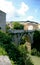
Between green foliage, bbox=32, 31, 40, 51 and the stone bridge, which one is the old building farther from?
green foliage, bbox=32, 31, 40, 51

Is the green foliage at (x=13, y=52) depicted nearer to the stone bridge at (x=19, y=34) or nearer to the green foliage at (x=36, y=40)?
the stone bridge at (x=19, y=34)

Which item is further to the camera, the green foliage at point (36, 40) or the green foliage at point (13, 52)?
the green foliage at point (36, 40)

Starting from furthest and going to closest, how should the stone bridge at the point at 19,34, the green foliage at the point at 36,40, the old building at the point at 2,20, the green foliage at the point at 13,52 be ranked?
the green foliage at the point at 36,40 → the stone bridge at the point at 19,34 → the old building at the point at 2,20 → the green foliage at the point at 13,52

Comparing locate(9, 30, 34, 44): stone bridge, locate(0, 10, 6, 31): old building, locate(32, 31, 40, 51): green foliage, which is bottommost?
locate(32, 31, 40, 51): green foliage

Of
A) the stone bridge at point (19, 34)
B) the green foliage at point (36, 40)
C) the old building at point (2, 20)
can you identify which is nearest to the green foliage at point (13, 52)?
the old building at point (2, 20)

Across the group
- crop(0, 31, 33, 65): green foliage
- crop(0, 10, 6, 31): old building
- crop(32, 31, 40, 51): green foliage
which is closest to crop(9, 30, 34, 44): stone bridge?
crop(32, 31, 40, 51): green foliage

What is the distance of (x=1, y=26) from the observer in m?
22.4

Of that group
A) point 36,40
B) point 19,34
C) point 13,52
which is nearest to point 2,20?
point 19,34

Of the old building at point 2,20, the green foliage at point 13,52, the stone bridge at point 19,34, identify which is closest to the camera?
the green foliage at point 13,52

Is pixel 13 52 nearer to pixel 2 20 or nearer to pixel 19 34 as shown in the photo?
pixel 2 20

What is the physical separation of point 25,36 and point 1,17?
20.8 ft

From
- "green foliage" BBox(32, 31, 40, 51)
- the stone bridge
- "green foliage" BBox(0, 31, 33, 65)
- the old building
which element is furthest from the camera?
"green foliage" BBox(32, 31, 40, 51)

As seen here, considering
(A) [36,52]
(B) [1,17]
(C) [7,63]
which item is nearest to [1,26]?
(B) [1,17]

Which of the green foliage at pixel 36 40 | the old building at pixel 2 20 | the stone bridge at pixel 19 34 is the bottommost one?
the green foliage at pixel 36 40
